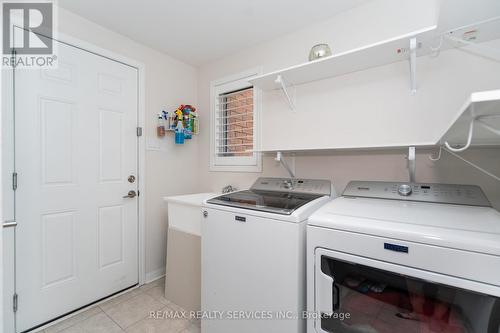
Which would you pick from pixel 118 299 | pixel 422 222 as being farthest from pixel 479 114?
pixel 118 299

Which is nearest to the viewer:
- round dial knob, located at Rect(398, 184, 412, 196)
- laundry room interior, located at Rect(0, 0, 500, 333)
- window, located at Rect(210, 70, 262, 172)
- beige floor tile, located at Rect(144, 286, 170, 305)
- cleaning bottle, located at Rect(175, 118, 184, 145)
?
laundry room interior, located at Rect(0, 0, 500, 333)

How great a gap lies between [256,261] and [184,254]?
0.95 meters

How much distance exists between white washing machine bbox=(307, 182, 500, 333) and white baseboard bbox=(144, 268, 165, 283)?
1.87 metres

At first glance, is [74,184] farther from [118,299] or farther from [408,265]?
[408,265]

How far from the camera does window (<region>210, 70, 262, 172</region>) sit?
234cm

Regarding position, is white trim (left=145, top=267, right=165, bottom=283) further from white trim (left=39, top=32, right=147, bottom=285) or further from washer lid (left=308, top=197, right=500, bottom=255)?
washer lid (left=308, top=197, right=500, bottom=255)

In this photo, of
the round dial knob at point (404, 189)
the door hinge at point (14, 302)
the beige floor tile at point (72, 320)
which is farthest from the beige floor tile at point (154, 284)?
the round dial knob at point (404, 189)

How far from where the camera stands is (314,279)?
44.1 inches

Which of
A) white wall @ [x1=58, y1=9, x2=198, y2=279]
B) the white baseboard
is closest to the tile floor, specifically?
the white baseboard

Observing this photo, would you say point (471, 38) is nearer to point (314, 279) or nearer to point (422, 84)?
point (422, 84)

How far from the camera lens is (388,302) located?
103 cm

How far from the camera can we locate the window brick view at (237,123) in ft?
7.93

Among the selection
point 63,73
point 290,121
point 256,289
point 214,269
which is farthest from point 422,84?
point 63,73

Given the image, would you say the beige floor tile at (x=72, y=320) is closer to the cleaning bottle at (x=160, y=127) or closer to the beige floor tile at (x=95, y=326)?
the beige floor tile at (x=95, y=326)
